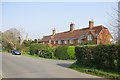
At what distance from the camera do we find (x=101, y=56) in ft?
63.1

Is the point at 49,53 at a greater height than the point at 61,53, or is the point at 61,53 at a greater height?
the point at 61,53

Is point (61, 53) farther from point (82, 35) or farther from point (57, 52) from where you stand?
point (82, 35)

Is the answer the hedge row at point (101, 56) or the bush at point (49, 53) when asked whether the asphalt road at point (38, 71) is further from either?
the bush at point (49, 53)

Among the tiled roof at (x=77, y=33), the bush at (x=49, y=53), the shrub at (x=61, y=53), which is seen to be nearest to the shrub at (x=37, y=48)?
the bush at (x=49, y=53)

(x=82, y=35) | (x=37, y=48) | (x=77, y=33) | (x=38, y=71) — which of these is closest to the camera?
(x=38, y=71)

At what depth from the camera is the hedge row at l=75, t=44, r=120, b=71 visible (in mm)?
17297

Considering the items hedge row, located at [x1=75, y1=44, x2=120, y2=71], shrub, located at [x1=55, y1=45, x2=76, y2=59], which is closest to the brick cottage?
shrub, located at [x1=55, y1=45, x2=76, y2=59]

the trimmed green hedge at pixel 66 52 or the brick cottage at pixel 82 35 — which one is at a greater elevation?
the brick cottage at pixel 82 35

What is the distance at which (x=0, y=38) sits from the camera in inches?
3524

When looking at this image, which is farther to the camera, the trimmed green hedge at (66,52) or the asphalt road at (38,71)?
the trimmed green hedge at (66,52)

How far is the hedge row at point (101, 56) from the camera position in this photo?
56.7 feet

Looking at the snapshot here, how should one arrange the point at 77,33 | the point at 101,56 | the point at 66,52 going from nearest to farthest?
the point at 101,56, the point at 66,52, the point at 77,33

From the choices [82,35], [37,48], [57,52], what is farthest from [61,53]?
[82,35]

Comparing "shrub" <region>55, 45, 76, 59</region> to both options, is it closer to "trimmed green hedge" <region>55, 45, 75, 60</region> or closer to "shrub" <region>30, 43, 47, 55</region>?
"trimmed green hedge" <region>55, 45, 75, 60</region>
